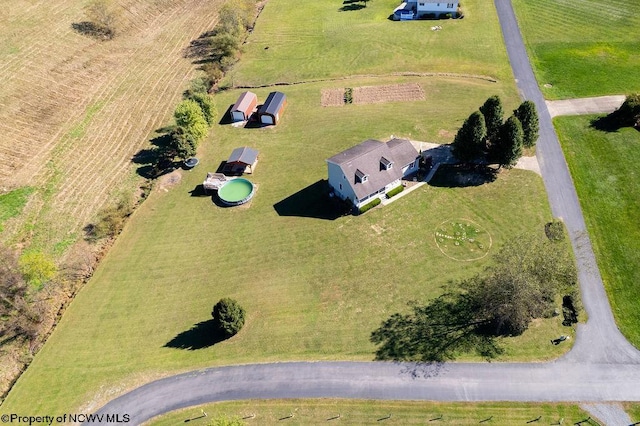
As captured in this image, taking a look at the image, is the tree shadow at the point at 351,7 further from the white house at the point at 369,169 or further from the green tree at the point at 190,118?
the white house at the point at 369,169

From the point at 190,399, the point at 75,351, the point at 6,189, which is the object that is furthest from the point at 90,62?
the point at 190,399


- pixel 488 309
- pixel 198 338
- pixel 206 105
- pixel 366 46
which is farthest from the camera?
pixel 366 46

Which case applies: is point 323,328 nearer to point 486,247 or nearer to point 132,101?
point 486,247

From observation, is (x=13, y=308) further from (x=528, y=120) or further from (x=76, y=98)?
(x=528, y=120)

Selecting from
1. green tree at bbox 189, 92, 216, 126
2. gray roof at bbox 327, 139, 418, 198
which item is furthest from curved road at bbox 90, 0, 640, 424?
green tree at bbox 189, 92, 216, 126

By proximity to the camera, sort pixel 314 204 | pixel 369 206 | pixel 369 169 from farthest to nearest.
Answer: pixel 314 204 < pixel 369 206 < pixel 369 169

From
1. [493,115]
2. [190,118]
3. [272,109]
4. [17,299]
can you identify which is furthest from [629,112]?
[17,299]
